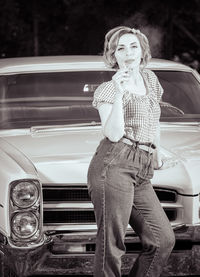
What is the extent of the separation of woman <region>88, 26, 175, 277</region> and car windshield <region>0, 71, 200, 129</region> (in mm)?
1607

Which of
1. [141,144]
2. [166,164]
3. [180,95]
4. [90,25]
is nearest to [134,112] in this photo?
[141,144]

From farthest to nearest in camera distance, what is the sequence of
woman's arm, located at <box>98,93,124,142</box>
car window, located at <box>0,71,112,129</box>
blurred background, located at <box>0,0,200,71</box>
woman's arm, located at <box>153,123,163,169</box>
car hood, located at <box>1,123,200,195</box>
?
blurred background, located at <box>0,0,200,71</box> < car window, located at <box>0,71,112,129</box> < car hood, located at <box>1,123,200,195</box> < woman's arm, located at <box>153,123,163,169</box> < woman's arm, located at <box>98,93,124,142</box>

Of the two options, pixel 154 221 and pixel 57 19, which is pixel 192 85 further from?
pixel 57 19

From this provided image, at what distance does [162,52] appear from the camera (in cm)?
1731

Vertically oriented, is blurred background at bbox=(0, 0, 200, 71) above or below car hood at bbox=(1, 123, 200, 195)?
above

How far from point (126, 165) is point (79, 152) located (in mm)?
940

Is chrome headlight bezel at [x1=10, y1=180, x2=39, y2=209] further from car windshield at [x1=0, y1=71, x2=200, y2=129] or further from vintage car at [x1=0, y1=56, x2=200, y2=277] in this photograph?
car windshield at [x1=0, y1=71, x2=200, y2=129]

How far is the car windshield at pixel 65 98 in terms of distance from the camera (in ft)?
21.0

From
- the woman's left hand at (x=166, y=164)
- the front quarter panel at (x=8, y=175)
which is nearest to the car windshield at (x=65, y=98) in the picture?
the front quarter panel at (x=8, y=175)

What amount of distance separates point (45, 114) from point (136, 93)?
1885 millimetres

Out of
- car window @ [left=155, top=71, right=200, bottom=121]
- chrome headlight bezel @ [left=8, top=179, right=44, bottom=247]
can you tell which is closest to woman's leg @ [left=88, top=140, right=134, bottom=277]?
chrome headlight bezel @ [left=8, top=179, right=44, bottom=247]

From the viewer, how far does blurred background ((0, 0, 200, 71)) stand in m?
16.3

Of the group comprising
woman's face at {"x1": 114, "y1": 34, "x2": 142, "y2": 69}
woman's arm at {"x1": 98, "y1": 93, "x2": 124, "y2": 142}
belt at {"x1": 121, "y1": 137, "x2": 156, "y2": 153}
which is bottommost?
belt at {"x1": 121, "y1": 137, "x2": 156, "y2": 153}

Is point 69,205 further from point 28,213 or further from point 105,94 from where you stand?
point 105,94
